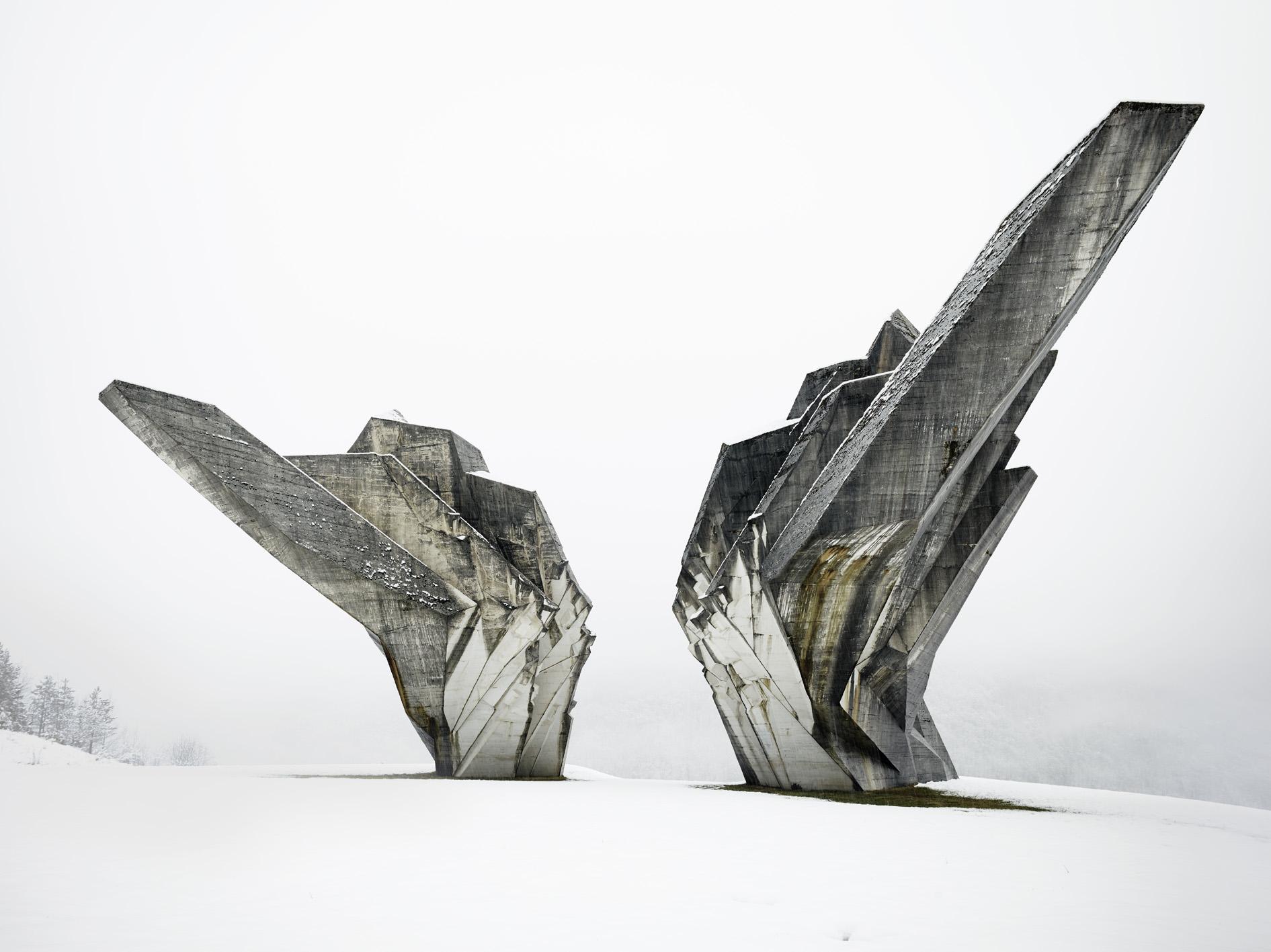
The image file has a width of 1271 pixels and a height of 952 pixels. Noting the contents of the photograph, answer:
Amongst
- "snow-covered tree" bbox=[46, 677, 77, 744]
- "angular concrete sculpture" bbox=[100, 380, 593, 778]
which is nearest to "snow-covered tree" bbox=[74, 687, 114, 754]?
"snow-covered tree" bbox=[46, 677, 77, 744]

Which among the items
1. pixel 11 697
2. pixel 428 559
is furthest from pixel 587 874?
pixel 11 697

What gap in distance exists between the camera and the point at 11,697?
26.1m

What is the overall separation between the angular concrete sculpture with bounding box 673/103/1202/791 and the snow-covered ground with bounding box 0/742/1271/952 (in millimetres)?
2261

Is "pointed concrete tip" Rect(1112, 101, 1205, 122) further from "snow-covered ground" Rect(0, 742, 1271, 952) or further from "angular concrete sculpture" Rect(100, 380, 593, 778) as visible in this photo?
"angular concrete sculpture" Rect(100, 380, 593, 778)

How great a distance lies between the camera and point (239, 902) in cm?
416

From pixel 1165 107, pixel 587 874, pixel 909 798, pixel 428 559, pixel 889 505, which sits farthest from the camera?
pixel 428 559

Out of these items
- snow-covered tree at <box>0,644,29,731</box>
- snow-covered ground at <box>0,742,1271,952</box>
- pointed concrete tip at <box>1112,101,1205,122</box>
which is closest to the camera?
snow-covered ground at <box>0,742,1271,952</box>

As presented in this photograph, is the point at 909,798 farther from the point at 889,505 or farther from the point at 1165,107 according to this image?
the point at 1165,107

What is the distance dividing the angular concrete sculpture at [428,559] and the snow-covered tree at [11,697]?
20.7 meters

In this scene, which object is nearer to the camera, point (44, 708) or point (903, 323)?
Result: point (903, 323)

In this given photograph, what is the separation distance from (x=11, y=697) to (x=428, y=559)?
22.2 metres

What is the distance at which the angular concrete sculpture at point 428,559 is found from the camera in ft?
35.5

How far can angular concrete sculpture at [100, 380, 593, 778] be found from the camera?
35.5ft

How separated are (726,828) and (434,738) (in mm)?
6266
